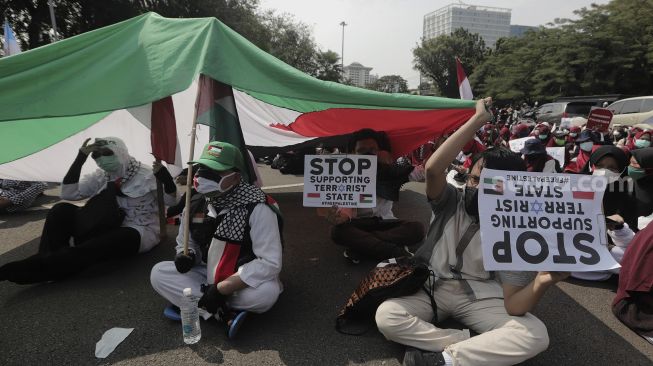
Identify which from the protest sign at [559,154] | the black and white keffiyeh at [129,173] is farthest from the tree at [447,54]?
the black and white keffiyeh at [129,173]

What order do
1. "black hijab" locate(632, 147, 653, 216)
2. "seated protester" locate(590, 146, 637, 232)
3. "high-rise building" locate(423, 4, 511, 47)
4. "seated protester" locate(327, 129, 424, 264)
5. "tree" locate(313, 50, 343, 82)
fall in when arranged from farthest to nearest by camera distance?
"high-rise building" locate(423, 4, 511, 47)
"tree" locate(313, 50, 343, 82)
"seated protester" locate(327, 129, 424, 264)
"seated protester" locate(590, 146, 637, 232)
"black hijab" locate(632, 147, 653, 216)

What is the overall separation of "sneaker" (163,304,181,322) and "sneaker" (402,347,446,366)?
171 centimetres

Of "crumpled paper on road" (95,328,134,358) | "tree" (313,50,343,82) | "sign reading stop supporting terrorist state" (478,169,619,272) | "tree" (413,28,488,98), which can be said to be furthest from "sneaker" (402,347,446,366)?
"tree" (413,28,488,98)

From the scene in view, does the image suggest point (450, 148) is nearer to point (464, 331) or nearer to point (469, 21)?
point (464, 331)

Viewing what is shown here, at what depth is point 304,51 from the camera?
118ft

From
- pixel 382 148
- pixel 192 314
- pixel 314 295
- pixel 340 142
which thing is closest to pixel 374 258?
pixel 314 295

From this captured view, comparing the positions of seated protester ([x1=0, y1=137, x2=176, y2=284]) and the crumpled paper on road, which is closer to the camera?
the crumpled paper on road

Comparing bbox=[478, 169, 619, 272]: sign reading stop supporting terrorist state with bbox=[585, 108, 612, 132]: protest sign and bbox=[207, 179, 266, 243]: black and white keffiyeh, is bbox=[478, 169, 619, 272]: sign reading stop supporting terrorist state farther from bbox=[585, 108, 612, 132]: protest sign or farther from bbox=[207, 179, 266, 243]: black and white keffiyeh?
bbox=[585, 108, 612, 132]: protest sign

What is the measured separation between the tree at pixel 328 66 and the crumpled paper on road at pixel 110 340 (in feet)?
120

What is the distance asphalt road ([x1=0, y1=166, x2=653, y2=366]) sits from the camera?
2.49 meters

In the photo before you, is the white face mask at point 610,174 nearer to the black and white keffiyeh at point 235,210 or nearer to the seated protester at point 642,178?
the seated protester at point 642,178

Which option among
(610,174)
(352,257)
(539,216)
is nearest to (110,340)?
(352,257)

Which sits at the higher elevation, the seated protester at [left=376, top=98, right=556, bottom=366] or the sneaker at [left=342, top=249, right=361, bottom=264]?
the seated protester at [left=376, top=98, right=556, bottom=366]

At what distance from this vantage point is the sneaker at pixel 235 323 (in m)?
2.60
